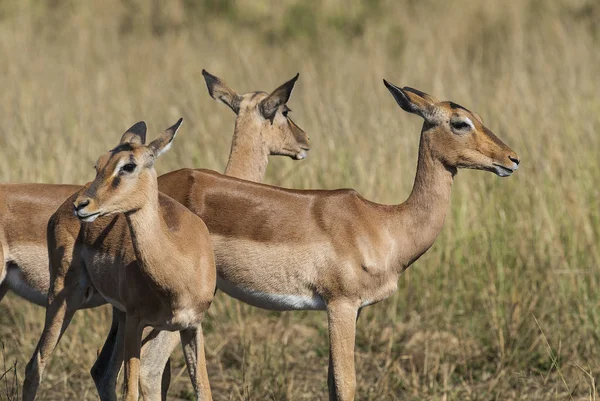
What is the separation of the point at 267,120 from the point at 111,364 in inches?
63.2

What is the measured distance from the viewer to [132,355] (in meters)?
5.05

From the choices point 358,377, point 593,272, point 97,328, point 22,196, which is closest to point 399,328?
point 358,377

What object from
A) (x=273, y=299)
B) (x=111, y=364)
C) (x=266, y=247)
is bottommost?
(x=111, y=364)

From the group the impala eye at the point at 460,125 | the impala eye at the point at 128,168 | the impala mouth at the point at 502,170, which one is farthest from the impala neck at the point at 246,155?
the impala eye at the point at 128,168

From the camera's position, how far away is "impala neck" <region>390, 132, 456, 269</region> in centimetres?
568

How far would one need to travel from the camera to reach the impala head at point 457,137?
18.1 feet

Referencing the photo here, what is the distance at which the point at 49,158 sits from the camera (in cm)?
852

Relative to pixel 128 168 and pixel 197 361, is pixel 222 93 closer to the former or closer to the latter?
pixel 197 361

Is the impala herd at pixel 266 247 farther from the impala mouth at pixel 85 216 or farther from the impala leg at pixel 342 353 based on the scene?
the impala mouth at pixel 85 216

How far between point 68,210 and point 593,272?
11.7 ft

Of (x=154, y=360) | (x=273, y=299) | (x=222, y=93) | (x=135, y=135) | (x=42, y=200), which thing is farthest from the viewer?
(x=222, y=93)

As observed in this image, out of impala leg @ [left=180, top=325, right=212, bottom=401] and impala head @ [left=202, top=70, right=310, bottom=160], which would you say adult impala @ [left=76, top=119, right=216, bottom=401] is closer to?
impala leg @ [left=180, top=325, right=212, bottom=401]

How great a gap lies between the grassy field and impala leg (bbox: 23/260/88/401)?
258 mm

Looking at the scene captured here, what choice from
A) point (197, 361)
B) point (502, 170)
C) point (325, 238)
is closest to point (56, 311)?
point (197, 361)
